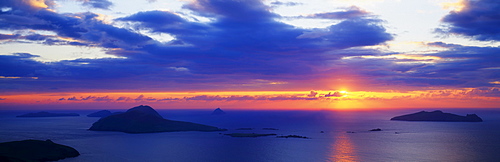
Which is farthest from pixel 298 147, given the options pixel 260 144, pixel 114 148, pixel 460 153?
pixel 114 148

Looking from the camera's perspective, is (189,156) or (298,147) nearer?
(189,156)

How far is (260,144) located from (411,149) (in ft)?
222

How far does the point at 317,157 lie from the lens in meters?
130

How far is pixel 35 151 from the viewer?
117062 mm

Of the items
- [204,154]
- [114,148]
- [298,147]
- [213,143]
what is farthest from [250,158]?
[114,148]

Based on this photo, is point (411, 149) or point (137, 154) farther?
point (411, 149)

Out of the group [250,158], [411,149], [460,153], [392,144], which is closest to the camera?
[250,158]

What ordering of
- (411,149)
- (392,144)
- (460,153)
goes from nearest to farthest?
1. (460,153)
2. (411,149)
3. (392,144)

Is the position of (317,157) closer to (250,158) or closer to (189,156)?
(250,158)

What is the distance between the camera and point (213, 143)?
579 feet

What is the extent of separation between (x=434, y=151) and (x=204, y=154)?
3712 inches

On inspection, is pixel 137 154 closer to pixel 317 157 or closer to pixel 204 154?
pixel 204 154

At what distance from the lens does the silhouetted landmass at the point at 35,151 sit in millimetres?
111812

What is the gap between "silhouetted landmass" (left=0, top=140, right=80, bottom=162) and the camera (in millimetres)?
111812
